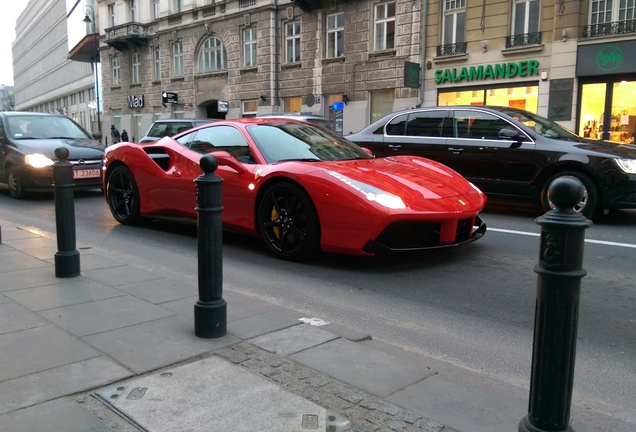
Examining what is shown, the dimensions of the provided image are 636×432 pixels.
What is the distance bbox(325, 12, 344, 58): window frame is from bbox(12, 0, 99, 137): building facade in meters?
30.5

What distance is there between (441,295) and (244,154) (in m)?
2.72

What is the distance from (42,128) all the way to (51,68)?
7491 centimetres

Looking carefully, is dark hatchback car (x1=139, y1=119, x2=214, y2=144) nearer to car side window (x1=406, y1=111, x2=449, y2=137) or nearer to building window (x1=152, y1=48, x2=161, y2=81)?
car side window (x1=406, y1=111, x2=449, y2=137)

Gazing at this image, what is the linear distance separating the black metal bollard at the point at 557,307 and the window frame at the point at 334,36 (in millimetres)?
23813

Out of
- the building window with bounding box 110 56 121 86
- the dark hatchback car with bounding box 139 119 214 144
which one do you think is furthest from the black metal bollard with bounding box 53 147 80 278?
the building window with bounding box 110 56 121 86

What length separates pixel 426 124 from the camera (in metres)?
9.18

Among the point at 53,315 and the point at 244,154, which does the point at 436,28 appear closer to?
the point at 244,154

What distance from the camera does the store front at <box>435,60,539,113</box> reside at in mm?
19016

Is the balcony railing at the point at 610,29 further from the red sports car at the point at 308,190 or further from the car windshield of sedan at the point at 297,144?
the car windshield of sedan at the point at 297,144

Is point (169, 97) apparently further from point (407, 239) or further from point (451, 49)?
point (407, 239)

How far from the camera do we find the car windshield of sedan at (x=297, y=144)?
19.3 feet

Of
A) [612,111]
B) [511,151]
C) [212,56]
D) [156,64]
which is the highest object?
[156,64]

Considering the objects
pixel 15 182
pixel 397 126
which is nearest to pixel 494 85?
pixel 397 126

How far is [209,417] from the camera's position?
95.3 inches
